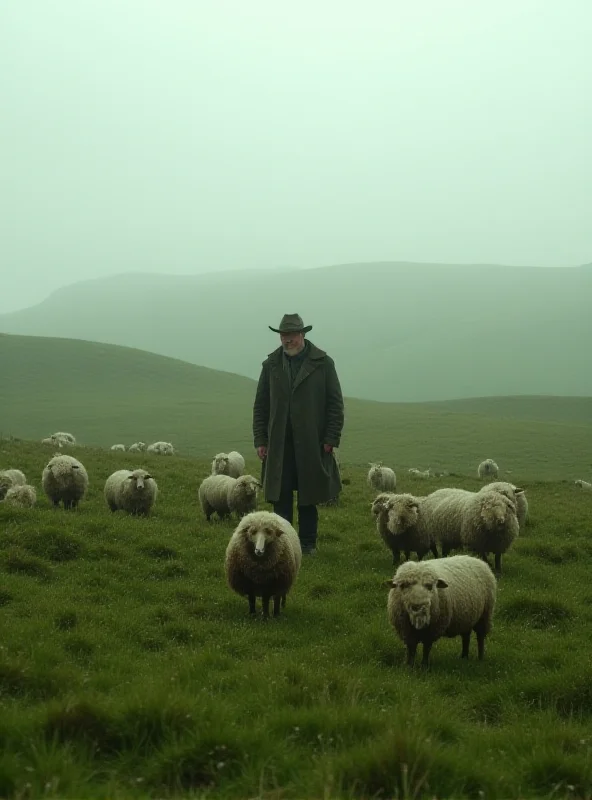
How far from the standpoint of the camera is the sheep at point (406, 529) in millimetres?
12047

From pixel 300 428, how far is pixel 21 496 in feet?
18.7

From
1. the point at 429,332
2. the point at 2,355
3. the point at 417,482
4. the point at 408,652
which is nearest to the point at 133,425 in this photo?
the point at 2,355

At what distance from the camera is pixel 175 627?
27.8 ft

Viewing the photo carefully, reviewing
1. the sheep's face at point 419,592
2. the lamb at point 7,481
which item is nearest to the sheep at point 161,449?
the lamb at point 7,481

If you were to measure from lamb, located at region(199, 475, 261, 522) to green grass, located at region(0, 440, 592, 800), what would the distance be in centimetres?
243

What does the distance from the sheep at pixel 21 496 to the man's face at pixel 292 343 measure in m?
5.67

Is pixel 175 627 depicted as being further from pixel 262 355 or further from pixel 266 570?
pixel 262 355

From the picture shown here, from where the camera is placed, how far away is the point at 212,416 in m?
64.2

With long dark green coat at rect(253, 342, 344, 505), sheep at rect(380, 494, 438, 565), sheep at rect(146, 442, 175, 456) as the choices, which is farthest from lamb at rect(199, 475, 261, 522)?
sheep at rect(146, 442, 175, 456)

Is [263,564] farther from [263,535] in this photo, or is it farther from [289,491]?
[289,491]

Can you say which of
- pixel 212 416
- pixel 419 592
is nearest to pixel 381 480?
pixel 419 592

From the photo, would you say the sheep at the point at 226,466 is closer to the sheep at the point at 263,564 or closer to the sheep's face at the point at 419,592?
the sheep at the point at 263,564

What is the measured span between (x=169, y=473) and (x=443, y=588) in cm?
1439

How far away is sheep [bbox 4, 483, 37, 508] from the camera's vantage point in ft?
46.4
